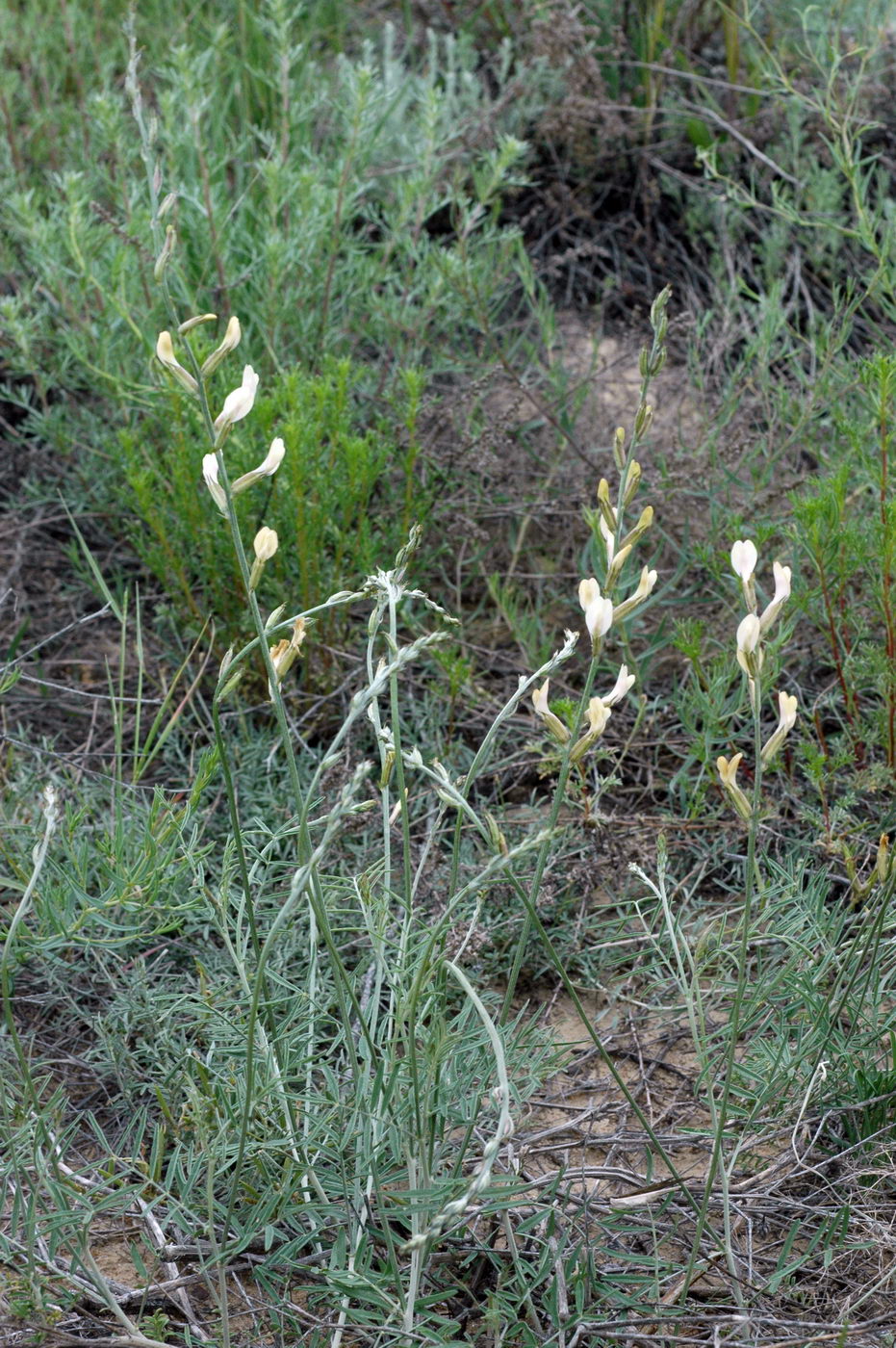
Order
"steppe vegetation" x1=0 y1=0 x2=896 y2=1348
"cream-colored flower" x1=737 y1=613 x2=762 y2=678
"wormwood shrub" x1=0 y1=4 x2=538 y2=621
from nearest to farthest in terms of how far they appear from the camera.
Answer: "cream-colored flower" x1=737 y1=613 x2=762 y2=678 → "steppe vegetation" x1=0 y1=0 x2=896 y2=1348 → "wormwood shrub" x1=0 y1=4 x2=538 y2=621

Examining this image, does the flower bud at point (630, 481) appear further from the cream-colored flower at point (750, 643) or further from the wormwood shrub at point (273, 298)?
the wormwood shrub at point (273, 298)

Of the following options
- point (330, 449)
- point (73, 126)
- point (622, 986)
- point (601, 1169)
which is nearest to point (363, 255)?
point (330, 449)

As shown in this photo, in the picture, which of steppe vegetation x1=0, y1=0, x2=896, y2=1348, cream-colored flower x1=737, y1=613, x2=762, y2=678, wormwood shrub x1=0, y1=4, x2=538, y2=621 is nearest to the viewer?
cream-colored flower x1=737, y1=613, x2=762, y2=678

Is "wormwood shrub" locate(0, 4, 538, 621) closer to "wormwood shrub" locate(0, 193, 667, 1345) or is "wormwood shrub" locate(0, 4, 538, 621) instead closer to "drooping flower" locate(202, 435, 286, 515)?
"wormwood shrub" locate(0, 193, 667, 1345)

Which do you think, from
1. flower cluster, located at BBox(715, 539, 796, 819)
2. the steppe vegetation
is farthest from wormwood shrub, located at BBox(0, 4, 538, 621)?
flower cluster, located at BBox(715, 539, 796, 819)

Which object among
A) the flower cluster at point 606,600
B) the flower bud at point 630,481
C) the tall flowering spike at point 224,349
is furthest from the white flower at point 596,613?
A: the tall flowering spike at point 224,349

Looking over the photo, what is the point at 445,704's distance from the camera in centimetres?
265

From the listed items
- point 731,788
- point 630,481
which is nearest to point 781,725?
point 731,788

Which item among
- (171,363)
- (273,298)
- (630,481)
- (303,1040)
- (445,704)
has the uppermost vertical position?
(171,363)

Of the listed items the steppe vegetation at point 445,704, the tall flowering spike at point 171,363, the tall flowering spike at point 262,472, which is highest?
the tall flowering spike at point 171,363

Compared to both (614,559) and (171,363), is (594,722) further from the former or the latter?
(171,363)

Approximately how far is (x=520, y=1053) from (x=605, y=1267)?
314 millimetres

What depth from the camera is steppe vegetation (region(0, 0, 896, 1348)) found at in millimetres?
1506

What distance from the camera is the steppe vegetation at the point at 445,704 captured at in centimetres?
151
